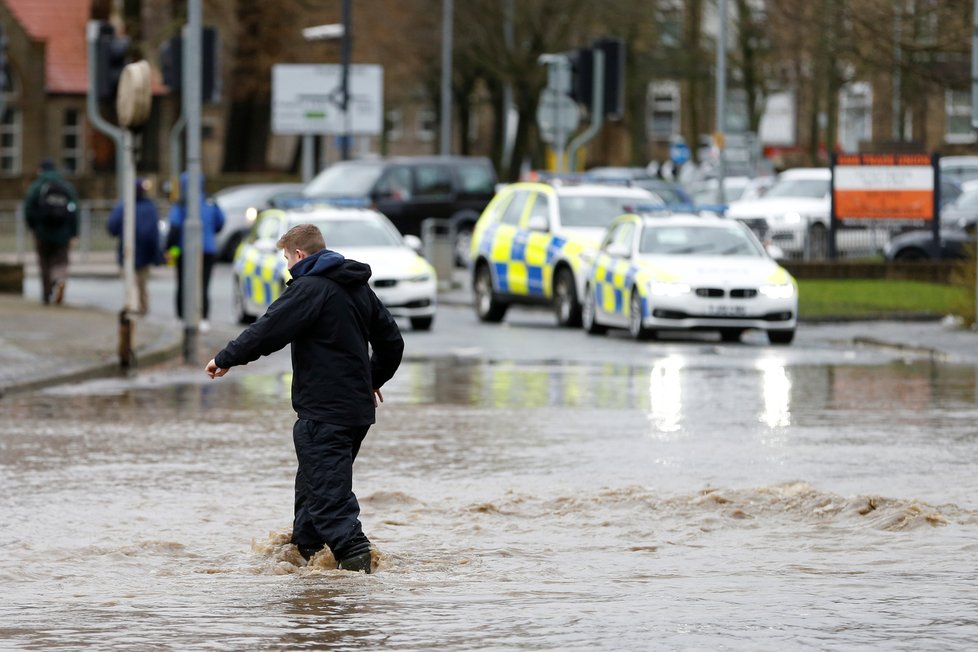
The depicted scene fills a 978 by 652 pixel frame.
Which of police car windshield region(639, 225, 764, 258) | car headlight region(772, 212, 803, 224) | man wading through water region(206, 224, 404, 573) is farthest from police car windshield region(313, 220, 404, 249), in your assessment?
man wading through water region(206, 224, 404, 573)

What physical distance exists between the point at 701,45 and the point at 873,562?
5599cm

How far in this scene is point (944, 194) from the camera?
137 ft

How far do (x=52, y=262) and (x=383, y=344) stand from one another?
20298mm

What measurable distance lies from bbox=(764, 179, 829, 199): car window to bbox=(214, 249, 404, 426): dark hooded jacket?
34.1 m

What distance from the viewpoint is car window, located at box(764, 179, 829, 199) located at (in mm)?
42844

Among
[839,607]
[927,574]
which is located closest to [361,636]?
[839,607]

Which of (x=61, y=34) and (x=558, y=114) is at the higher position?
(x=61, y=34)

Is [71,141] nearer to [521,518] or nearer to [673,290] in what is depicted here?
[673,290]

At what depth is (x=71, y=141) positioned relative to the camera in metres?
78.4

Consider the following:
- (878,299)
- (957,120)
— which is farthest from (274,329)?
(957,120)

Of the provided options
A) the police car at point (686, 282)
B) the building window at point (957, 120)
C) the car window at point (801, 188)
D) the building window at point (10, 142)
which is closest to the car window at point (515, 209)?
the police car at point (686, 282)

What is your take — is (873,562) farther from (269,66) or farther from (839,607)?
(269,66)

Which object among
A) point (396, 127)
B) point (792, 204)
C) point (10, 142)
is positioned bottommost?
point (792, 204)

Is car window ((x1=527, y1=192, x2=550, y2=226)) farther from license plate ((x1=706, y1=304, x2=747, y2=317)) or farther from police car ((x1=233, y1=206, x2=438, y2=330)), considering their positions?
license plate ((x1=706, y1=304, x2=747, y2=317))
